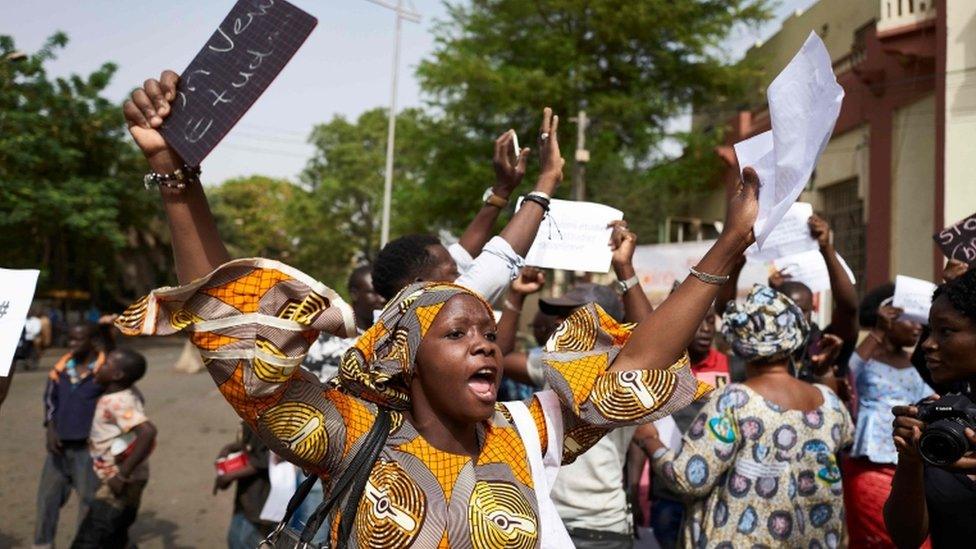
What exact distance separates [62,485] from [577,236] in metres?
4.15


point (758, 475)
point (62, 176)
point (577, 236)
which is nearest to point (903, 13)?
point (577, 236)

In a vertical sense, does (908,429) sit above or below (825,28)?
below

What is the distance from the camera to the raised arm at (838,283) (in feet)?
13.7

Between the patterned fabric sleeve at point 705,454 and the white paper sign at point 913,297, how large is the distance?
1.32 m

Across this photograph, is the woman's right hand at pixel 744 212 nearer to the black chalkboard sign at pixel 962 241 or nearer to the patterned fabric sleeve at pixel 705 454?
the patterned fabric sleeve at pixel 705 454

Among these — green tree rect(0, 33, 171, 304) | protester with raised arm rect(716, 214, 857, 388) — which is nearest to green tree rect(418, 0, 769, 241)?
green tree rect(0, 33, 171, 304)

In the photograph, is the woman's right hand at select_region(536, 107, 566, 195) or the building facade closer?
the woman's right hand at select_region(536, 107, 566, 195)


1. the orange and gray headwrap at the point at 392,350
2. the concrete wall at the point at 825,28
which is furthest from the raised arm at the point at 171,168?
the concrete wall at the point at 825,28

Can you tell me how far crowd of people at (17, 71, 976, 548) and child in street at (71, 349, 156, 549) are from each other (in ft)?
6.74

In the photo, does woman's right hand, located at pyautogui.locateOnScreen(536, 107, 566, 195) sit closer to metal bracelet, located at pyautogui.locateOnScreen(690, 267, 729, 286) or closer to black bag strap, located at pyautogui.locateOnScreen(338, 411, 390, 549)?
metal bracelet, located at pyautogui.locateOnScreen(690, 267, 729, 286)

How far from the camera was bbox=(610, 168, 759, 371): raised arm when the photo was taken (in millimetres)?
2086

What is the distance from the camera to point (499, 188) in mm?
3340

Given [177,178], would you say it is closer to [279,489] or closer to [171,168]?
[171,168]

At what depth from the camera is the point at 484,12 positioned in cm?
2081
